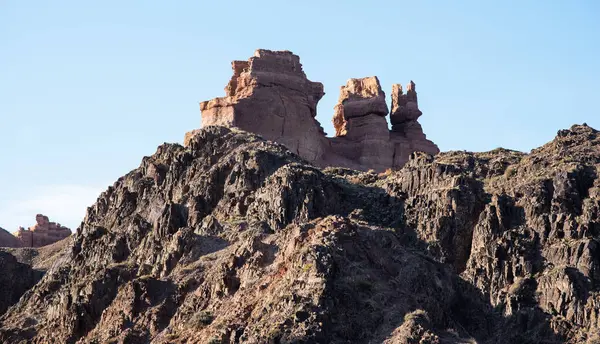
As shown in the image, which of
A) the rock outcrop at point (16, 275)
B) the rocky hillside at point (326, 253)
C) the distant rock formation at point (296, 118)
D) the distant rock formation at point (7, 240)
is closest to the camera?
the rocky hillside at point (326, 253)

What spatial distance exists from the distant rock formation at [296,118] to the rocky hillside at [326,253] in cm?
2699

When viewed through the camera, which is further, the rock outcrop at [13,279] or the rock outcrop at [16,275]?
the rock outcrop at [16,275]

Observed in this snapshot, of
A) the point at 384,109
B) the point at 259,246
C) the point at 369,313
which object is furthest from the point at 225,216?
the point at 384,109

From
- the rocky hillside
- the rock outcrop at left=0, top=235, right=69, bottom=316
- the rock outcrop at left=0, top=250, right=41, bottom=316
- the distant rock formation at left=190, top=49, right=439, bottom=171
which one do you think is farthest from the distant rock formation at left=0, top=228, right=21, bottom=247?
the rocky hillside

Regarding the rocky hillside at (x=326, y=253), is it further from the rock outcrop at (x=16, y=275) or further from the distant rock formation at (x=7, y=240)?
the distant rock formation at (x=7, y=240)

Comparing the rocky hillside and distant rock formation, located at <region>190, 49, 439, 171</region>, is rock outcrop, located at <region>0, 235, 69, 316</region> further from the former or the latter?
distant rock formation, located at <region>190, 49, 439, 171</region>

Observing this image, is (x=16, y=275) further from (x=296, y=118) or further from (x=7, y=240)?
(x=296, y=118)

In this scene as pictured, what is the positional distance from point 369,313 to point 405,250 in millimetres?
10331

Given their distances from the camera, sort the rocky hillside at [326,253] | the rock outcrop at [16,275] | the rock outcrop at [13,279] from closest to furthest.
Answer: the rocky hillside at [326,253]
the rock outcrop at [13,279]
the rock outcrop at [16,275]

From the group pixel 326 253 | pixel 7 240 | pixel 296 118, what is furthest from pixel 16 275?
pixel 326 253

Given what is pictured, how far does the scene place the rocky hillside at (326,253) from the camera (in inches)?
4451

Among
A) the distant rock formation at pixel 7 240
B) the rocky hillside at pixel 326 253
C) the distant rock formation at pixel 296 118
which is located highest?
the distant rock formation at pixel 296 118

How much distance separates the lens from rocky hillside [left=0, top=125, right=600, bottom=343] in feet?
371

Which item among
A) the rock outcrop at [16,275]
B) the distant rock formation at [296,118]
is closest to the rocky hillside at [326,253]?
the rock outcrop at [16,275]
